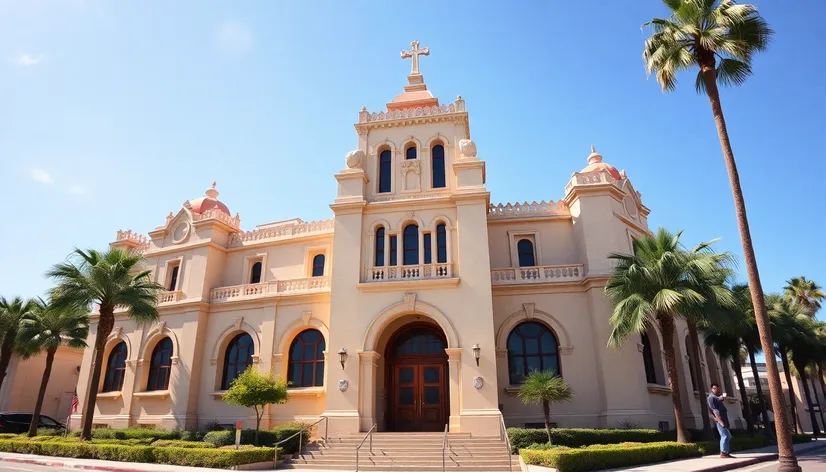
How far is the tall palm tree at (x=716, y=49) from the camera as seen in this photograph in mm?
13523

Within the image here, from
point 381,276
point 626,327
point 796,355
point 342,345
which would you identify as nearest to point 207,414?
point 342,345

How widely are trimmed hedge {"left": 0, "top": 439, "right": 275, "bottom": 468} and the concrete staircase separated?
5.53 feet

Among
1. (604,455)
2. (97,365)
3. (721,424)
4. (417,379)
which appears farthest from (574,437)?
(97,365)

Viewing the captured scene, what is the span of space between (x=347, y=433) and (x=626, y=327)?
37.9ft

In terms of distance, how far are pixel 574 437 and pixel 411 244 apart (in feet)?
35.0

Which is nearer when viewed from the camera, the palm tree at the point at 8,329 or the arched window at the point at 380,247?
the arched window at the point at 380,247

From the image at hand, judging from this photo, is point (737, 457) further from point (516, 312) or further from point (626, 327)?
point (516, 312)

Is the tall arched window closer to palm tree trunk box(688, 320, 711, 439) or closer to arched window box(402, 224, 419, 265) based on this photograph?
arched window box(402, 224, 419, 265)

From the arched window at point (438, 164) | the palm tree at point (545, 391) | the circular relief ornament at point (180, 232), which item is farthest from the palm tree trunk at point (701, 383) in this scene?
the circular relief ornament at point (180, 232)

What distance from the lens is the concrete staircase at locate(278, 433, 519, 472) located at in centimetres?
1691

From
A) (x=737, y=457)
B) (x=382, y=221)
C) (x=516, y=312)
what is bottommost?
(x=737, y=457)

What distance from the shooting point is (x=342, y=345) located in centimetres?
2159

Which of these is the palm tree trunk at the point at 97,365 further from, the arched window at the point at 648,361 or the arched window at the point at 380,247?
the arched window at the point at 648,361

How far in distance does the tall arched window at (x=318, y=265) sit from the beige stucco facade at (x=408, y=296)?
16 centimetres
